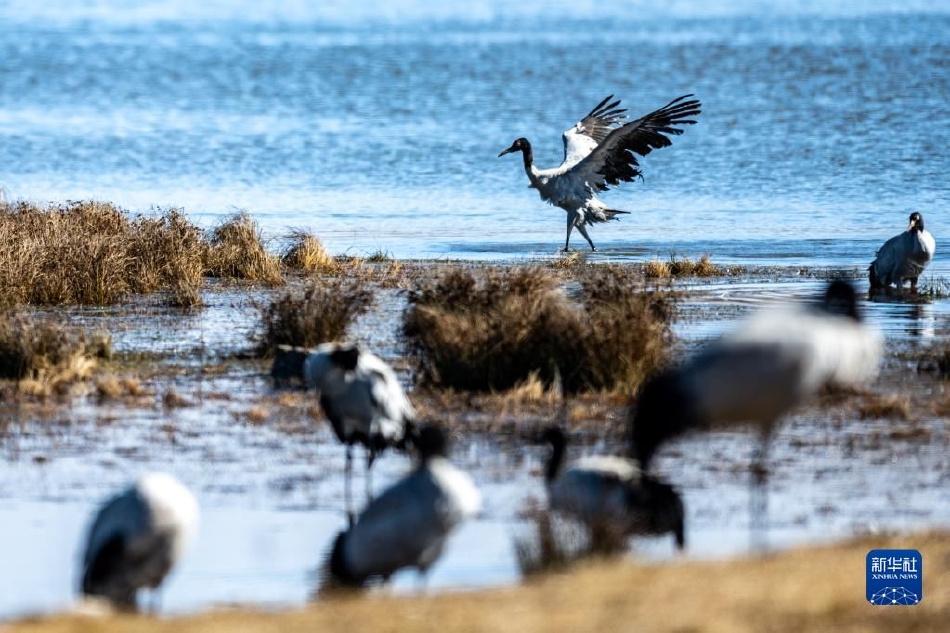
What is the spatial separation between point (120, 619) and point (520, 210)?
24314 mm

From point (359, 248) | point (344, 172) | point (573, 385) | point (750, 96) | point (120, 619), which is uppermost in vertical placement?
point (750, 96)

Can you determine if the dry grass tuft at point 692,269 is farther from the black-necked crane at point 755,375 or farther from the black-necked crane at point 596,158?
the black-necked crane at point 755,375

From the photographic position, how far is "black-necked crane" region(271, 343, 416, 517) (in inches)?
385

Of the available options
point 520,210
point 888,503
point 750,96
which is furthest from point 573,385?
point 750,96

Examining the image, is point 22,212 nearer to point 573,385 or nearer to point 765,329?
point 573,385

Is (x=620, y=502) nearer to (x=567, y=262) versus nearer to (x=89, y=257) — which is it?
(x=89, y=257)

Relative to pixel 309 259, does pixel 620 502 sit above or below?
below

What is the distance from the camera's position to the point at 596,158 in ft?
69.6

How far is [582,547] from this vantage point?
26.2 ft

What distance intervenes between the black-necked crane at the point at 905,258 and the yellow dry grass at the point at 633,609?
1122cm

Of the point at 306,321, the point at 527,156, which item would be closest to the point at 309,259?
the point at 527,156

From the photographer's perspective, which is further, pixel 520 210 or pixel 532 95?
pixel 532 95

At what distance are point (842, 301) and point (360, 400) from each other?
287cm

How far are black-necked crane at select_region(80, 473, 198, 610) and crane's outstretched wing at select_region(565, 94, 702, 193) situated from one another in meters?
12.7
